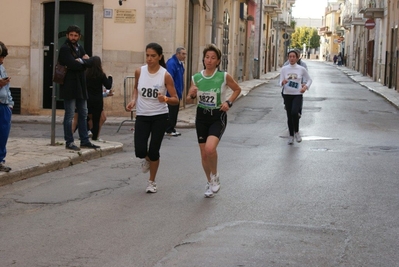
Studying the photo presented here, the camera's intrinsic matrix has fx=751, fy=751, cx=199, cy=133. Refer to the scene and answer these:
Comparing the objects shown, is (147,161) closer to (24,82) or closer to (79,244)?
(79,244)

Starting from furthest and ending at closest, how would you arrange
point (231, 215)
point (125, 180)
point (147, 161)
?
point (125, 180)
point (147, 161)
point (231, 215)

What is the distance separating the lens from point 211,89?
875cm

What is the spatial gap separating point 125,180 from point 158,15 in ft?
33.6

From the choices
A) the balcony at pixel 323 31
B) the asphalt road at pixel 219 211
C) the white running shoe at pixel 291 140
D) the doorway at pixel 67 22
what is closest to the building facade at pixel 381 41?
the doorway at pixel 67 22

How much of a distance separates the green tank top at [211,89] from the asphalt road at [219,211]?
1.07 m

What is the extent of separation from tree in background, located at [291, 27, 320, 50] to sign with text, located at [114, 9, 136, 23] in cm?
14966

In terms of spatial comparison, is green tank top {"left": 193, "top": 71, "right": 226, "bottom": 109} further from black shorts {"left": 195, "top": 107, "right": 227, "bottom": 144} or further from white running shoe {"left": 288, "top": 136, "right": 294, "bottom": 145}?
white running shoe {"left": 288, "top": 136, "right": 294, "bottom": 145}

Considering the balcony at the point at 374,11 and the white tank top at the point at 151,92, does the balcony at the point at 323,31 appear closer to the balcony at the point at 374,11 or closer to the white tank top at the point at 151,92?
the balcony at the point at 374,11

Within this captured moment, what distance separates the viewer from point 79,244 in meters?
6.18

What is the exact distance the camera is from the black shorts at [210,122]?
8750mm

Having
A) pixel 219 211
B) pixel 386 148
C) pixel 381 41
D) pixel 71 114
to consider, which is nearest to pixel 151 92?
pixel 219 211

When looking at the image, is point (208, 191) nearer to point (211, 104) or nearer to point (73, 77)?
point (211, 104)

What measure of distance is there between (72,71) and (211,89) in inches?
141

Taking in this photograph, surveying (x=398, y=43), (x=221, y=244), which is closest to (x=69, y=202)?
(x=221, y=244)
